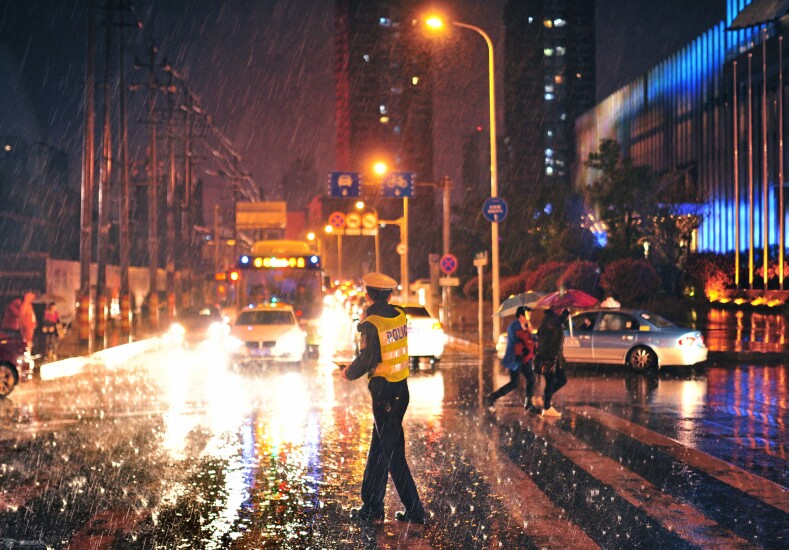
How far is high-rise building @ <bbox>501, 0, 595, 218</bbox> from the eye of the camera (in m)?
177

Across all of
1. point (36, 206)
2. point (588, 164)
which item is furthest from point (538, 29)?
point (588, 164)

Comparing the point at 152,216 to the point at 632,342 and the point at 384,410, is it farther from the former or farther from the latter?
the point at 384,410

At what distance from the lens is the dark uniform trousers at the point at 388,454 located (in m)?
7.30

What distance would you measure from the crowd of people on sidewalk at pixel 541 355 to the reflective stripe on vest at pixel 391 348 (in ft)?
20.4

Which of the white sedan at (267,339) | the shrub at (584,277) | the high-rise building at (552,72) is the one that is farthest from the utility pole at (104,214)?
the high-rise building at (552,72)

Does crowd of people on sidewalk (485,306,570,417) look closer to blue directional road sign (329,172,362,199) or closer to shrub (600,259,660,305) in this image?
blue directional road sign (329,172,362,199)

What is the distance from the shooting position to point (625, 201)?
51.3 m

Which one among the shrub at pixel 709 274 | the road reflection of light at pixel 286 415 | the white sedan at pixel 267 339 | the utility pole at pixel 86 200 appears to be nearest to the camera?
the road reflection of light at pixel 286 415

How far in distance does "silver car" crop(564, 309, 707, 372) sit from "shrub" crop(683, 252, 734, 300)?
22305 mm

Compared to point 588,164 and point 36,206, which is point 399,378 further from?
point 36,206

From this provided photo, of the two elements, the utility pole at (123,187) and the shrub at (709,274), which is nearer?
the utility pole at (123,187)

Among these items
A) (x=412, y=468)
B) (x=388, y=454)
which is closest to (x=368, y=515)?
(x=388, y=454)

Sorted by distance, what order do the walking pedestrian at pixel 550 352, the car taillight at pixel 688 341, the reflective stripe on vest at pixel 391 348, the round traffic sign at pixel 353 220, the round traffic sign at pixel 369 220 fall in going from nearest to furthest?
the reflective stripe on vest at pixel 391 348 → the walking pedestrian at pixel 550 352 → the car taillight at pixel 688 341 → the round traffic sign at pixel 353 220 → the round traffic sign at pixel 369 220

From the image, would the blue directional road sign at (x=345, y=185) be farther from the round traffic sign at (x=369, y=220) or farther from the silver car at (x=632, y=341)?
the silver car at (x=632, y=341)
